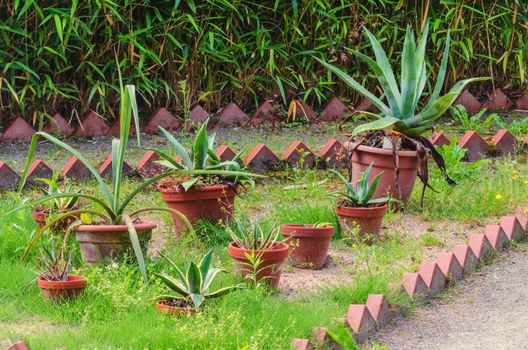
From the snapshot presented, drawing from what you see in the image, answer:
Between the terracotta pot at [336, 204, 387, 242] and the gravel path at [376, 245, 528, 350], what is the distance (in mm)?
617

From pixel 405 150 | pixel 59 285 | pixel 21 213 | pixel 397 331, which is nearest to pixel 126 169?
pixel 21 213

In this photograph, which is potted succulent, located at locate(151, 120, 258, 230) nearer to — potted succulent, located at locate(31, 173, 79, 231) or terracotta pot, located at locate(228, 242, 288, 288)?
potted succulent, located at locate(31, 173, 79, 231)

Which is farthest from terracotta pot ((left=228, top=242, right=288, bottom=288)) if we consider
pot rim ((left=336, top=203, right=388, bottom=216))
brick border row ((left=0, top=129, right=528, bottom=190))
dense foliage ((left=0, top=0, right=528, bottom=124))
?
dense foliage ((left=0, top=0, right=528, bottom=124))

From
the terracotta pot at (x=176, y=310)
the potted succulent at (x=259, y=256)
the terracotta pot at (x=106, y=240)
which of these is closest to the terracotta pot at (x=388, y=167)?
the potted succulent at (x=259, y=256)

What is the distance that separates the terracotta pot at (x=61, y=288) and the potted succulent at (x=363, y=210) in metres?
1.66

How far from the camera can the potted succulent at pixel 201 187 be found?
205 inches

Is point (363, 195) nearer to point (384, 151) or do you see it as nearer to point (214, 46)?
point (384, 151)

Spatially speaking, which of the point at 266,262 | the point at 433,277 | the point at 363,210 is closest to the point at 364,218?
the point at 363,210

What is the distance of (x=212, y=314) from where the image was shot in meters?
3.88

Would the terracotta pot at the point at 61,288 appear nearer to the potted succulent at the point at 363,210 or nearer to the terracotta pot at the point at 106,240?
the terracotta pot at the point at 106,240

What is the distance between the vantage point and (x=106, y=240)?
4.51 m

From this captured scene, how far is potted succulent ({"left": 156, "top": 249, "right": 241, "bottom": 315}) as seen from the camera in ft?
13.1

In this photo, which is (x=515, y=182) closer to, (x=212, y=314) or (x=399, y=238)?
(x=399, y=238)

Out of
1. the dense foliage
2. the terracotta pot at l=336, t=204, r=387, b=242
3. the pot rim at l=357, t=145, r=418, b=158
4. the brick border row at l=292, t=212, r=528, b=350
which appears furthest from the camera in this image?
the dense foliage
